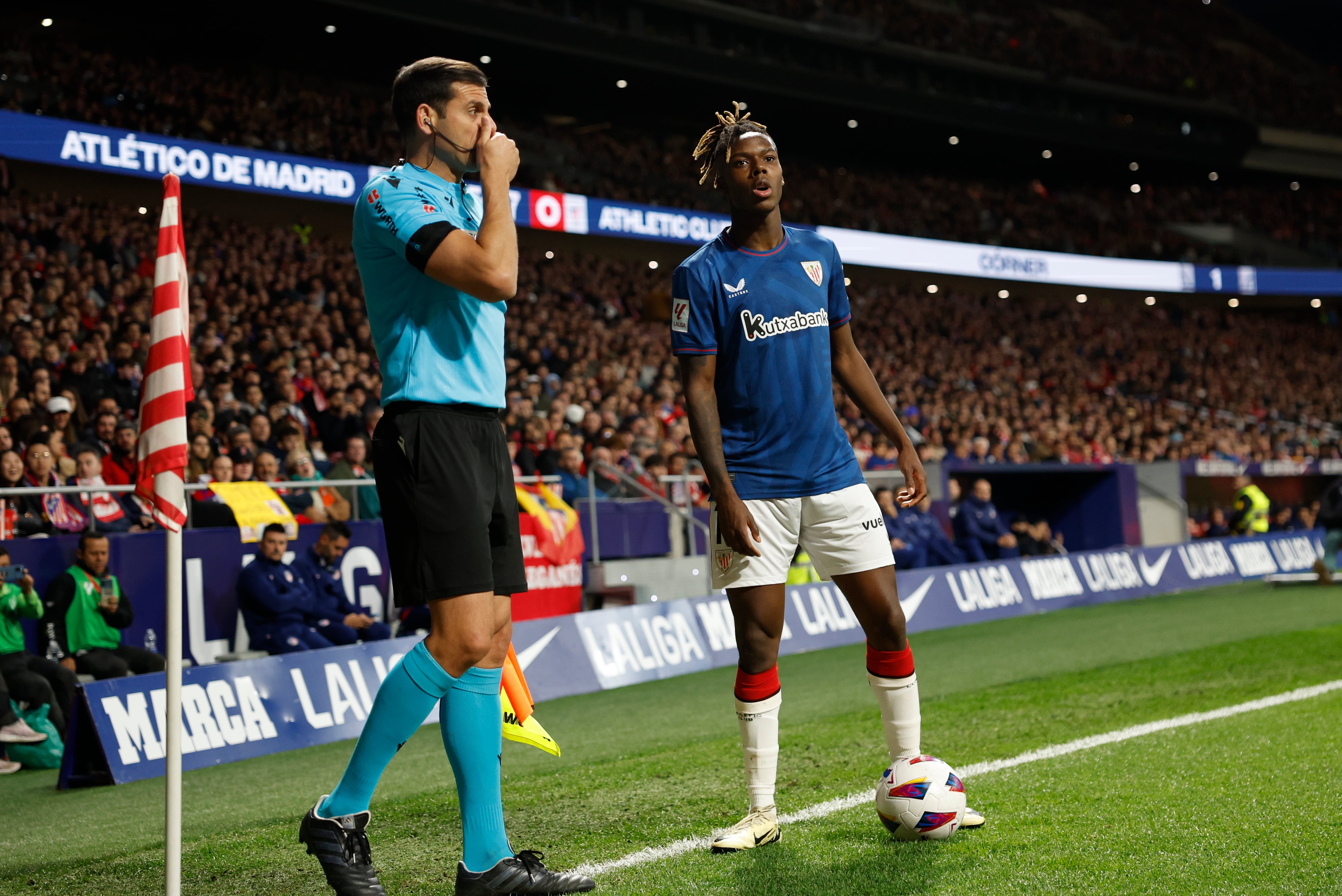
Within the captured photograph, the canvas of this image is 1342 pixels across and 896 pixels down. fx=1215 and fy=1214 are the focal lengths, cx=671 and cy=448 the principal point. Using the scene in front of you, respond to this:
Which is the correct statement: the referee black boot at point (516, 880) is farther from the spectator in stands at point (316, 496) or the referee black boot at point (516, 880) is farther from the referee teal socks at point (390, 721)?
the spectator in stands at point (316, 496)

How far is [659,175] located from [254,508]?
56.1 feet

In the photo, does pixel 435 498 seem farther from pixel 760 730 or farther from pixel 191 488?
pixel 191 488

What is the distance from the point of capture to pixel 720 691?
8.66m

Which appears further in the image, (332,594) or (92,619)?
(332,594)

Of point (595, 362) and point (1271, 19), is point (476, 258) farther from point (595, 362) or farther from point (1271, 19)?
point (1271, 19)

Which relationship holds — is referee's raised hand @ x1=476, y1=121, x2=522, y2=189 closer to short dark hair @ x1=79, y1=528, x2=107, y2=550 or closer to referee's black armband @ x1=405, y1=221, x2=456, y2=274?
referee's black armband @ x1=405, y1=221, x2=456, y2=274

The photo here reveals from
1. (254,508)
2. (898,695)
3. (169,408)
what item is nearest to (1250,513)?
(254,508)

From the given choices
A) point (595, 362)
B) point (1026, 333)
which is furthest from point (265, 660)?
point (1026, 333)

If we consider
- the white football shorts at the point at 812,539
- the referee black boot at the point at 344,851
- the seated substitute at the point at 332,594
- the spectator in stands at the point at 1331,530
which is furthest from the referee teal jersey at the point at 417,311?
the spectator in stands at the point at 1331,530

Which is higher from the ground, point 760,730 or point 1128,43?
point 1128,43

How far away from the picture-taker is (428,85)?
3.21m

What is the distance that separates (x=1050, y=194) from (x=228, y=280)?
25.9 m

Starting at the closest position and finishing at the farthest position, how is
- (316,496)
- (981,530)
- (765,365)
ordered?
(765,365) → (316,496) → (981,530)

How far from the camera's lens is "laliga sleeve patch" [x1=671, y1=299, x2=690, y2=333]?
382 centimetres
